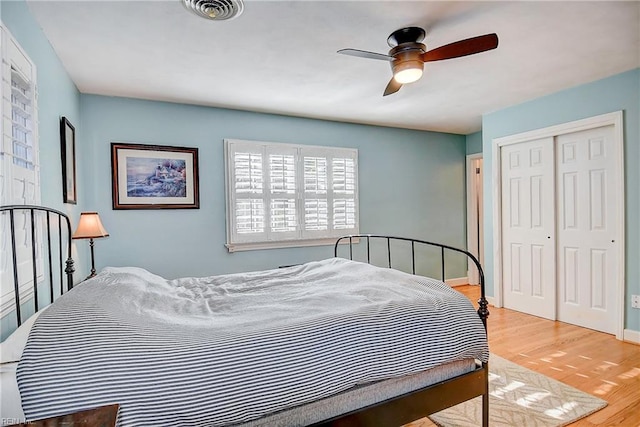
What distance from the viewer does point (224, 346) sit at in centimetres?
127

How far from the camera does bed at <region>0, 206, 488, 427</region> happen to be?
1115 millimetres

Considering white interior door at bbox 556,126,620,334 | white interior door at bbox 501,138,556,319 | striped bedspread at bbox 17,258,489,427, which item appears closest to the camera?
striped bedspread at bbox 17,258,489,427

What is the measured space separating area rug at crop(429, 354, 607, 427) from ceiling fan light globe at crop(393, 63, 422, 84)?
85.9 inches

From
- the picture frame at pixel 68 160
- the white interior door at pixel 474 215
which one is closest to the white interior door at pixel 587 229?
the white interior door at pixel 474 215

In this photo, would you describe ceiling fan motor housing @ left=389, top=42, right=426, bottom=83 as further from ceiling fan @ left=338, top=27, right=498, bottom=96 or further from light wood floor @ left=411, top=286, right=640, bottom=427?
light wood floor @ left=411, top=286, right=640, bottom=427

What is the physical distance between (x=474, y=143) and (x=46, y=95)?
5.29 m

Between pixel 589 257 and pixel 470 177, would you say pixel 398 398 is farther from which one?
pixel 470 177

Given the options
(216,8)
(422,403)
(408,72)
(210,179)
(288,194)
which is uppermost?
(216,8)

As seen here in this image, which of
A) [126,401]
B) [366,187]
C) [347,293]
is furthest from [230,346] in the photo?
[366,187]

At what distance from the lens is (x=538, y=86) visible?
11.0 ft

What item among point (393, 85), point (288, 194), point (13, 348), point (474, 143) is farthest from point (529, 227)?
point (13, 348)

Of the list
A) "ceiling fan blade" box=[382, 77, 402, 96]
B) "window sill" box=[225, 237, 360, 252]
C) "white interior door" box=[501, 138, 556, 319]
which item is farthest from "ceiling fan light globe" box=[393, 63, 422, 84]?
"window sill" box=[225, 237, 360, 252]

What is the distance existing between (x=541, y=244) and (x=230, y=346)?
378 cm

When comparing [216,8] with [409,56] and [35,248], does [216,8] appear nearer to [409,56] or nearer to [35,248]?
[409,56]
